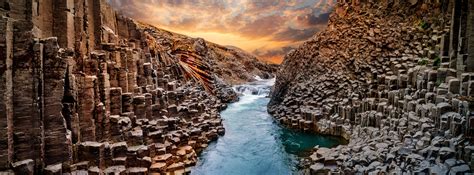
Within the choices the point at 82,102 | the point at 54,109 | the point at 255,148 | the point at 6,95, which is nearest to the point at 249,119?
the point at 255,148

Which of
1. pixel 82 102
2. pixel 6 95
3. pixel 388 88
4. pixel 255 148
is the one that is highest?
pixel 388 88

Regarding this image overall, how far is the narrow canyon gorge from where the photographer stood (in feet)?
35.0

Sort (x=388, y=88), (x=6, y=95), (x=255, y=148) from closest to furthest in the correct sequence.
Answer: (x=6, y=95) < (x=388, y=88) < (x=255, y=148)

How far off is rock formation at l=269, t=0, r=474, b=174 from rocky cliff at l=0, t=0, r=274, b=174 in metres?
7.75

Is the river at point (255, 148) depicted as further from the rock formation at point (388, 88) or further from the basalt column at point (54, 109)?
the basalt column at point (54, 109)

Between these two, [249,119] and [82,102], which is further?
[249,119]

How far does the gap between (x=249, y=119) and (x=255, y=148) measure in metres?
9.31

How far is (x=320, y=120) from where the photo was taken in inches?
926

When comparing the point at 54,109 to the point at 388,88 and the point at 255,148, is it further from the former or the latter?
the point at 388,88

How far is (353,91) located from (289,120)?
5867 mm

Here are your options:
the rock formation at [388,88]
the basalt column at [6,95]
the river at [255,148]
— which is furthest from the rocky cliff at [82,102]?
the rock formation at [388,88]

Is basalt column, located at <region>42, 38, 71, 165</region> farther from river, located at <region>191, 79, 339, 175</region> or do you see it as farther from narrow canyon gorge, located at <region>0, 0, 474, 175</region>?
river, located at <region>191, 79, 339, 175</region>

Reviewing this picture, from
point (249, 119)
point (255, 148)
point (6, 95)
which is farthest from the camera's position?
point (249, 119)

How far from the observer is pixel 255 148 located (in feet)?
68.1
